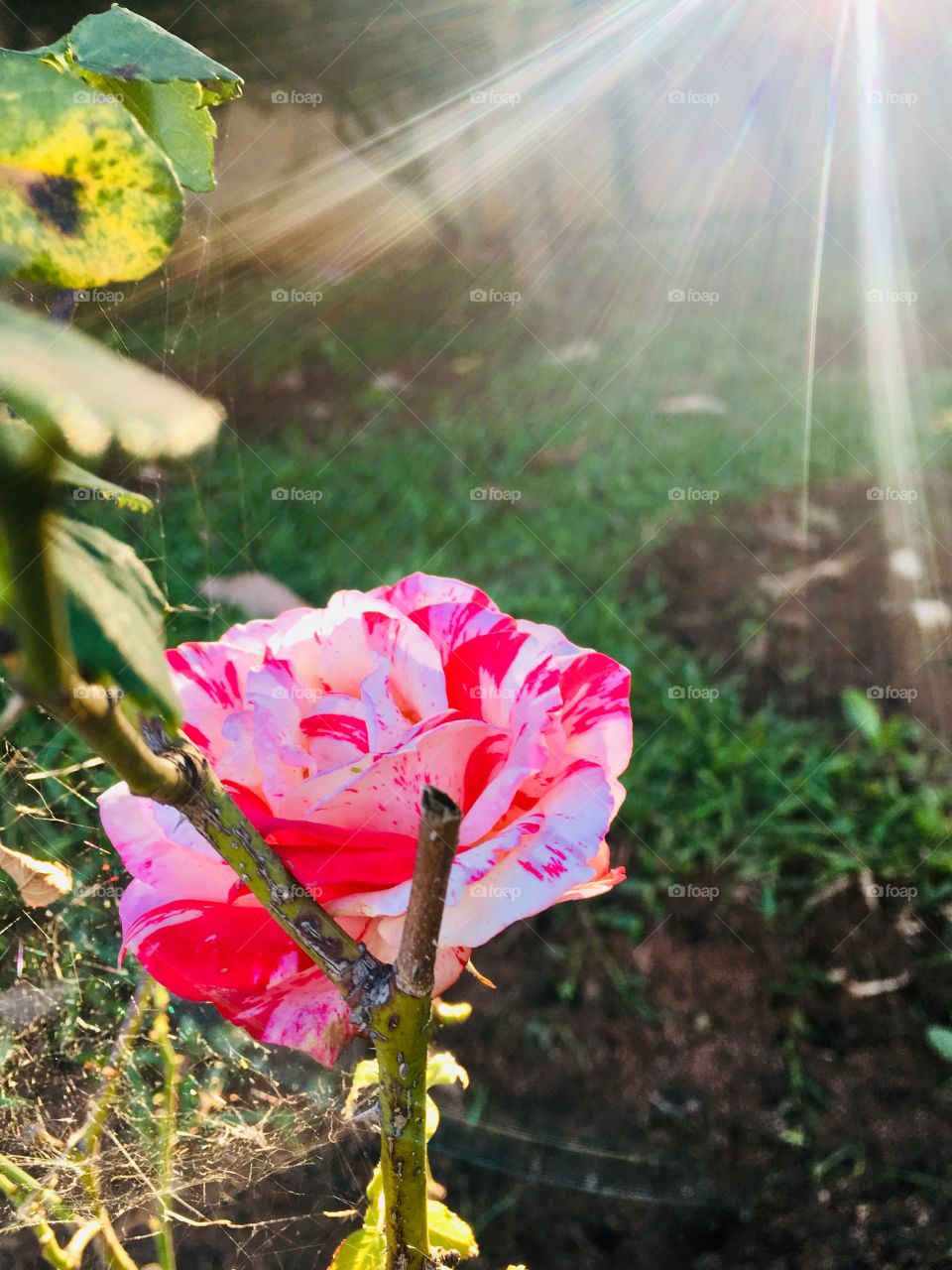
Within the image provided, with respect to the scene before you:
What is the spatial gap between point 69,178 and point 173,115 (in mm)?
170

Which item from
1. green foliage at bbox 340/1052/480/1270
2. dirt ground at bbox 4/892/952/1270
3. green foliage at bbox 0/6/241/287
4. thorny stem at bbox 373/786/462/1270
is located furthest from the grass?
green foliage at bbox 0/6/241/287

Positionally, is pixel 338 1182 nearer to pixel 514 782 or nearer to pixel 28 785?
pixel 28 785

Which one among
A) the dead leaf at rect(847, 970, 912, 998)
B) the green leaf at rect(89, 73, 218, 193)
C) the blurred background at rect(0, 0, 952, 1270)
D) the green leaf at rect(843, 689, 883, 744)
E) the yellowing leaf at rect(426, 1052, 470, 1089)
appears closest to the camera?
the green leaf at rect(89, 73, 218, 193)

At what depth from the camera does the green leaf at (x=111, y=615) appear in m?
0.21

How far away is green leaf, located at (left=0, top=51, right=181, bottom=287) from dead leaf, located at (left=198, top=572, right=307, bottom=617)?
177 centimetres

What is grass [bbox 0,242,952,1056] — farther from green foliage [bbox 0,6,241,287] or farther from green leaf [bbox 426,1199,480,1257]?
green foliage [bbox 0,6,241,287]

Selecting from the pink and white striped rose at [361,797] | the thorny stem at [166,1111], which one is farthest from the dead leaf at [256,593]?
the pink and white striped rose at [361,797]

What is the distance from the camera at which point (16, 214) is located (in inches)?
10.0

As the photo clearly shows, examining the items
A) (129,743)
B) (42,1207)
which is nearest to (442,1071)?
(42,1207)

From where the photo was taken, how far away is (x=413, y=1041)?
14.3 inches

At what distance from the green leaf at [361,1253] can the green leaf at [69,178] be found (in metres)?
0.46

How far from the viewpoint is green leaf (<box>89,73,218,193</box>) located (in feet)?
1.32

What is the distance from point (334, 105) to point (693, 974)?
7.69 feet

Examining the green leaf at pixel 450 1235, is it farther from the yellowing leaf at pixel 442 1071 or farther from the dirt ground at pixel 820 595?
the dirt ground at pixel 820 595
